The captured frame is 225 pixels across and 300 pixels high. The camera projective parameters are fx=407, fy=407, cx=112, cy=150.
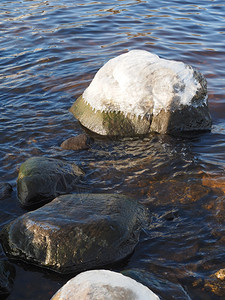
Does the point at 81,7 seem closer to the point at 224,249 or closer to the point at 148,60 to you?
the point at 148,60

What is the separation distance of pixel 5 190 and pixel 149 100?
8.87ft

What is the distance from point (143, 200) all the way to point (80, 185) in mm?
912

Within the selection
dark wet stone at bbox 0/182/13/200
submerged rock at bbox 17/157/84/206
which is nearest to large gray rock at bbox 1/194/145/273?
submerged rock at bbox 17/157/84/206

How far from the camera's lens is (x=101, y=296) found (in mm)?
2811

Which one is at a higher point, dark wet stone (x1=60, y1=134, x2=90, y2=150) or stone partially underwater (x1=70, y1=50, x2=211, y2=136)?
stone partially underwater (x1=70, y1=50, x2=211, y2=136)

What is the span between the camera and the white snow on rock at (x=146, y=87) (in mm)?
6523

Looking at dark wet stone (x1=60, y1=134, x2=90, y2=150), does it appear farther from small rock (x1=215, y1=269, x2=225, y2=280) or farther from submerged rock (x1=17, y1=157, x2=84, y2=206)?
small rock (x1=215, y1=269, x2=225, y2=280)

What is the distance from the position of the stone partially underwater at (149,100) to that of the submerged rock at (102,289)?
12.9 ft

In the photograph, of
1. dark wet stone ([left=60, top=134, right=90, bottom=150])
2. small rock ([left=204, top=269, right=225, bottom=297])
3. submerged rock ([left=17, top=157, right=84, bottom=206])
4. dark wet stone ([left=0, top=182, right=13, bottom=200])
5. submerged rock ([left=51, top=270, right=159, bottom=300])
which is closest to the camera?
submerged rock ([left=51, top=270, right=159, bottom=300])

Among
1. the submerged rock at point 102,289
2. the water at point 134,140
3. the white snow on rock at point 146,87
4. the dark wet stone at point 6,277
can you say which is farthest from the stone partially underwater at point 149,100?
the submerged rock at point 102,289

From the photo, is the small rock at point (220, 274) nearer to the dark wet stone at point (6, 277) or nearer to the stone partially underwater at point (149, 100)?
the dark wet stone at point (6, 277)

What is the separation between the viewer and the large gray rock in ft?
13.4

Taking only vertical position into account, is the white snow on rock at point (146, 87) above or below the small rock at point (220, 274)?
above

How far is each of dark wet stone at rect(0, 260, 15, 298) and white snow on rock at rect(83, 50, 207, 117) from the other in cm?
335
